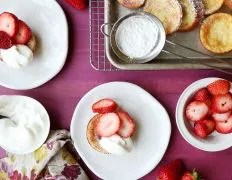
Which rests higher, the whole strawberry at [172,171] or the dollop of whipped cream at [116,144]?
the dollop of whipped cream at [116,144]

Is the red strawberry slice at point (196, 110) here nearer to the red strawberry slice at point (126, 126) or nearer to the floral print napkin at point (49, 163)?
the red strawberry slice at point (126, 126)

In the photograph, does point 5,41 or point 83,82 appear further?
point 83,82

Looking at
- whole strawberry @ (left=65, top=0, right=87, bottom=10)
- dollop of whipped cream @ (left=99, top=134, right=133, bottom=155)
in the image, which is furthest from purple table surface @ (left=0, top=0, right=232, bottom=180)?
dollop of whipped cream @ (left=99, top=134, right=133, bottom=155)

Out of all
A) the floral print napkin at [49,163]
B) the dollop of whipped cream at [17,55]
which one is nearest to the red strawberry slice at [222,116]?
the floral print napkin at [49,163]

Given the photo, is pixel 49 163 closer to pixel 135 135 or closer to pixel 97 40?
pixel 135 135

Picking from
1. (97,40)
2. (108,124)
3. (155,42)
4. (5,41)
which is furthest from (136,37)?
(5,41)

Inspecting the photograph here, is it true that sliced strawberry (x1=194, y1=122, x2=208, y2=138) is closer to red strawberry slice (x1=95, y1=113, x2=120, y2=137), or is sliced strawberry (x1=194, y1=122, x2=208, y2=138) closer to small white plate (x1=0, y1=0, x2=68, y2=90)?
red strawberry slice (x1=95, y1=113, x2=120, y2=137)
